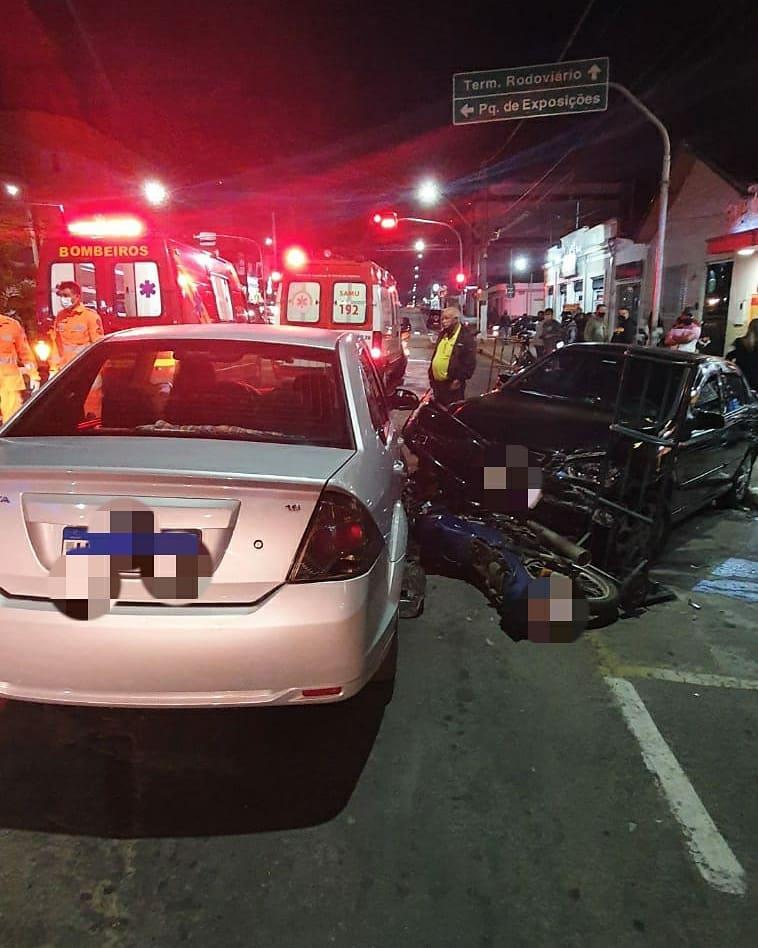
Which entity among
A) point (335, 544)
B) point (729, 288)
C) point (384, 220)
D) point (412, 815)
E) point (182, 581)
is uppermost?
point (384, 220)

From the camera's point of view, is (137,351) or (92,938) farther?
(137,351)

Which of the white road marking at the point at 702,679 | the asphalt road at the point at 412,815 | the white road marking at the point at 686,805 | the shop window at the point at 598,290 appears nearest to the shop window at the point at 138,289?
the asphalt road at the point at 412,815

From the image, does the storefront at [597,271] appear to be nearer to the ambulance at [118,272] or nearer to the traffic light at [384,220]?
Result: the traffic light at [384,220]

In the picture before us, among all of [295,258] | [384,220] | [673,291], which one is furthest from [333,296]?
[673,291]

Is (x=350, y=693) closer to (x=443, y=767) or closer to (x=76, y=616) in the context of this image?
(x=443, y=767)

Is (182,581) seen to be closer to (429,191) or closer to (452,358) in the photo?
(452,358)

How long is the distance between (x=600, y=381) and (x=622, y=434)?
2.22 m

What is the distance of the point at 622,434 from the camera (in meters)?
4.51

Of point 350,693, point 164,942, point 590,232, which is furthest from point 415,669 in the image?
point 590,232

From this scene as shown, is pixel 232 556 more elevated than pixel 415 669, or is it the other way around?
pixel 232 556

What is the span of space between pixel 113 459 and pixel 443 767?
178 cm

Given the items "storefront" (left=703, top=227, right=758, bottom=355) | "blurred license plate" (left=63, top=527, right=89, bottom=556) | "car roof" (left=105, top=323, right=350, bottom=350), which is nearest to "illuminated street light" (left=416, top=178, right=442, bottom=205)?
"storefront" (left=703, top=227, right=758, bottom=355)

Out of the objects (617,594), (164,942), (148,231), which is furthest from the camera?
(148,231)

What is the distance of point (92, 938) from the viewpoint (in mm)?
2057
